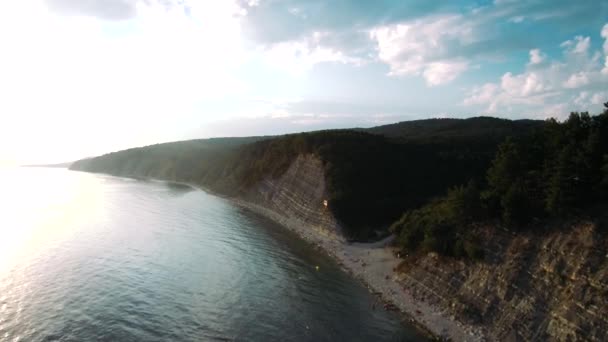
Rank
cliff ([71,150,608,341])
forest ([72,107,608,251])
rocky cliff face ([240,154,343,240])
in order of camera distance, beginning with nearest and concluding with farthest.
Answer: cliff ([71,150,608,341])
forest ([72,107,608,251])
rocky cliff face ([240,154,343,240])

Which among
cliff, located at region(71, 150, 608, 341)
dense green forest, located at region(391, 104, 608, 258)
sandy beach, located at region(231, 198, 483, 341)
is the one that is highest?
dense green forest, located at region(391, 104, 608, 258)

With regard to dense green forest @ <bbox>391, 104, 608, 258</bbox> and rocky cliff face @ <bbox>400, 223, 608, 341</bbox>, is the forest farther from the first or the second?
rocky cliff face @ <bbox>400, 223, 608, 341</bbox>

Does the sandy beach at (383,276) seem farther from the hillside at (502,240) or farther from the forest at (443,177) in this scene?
the forest at (443,177)

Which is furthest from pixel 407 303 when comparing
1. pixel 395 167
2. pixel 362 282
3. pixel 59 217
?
pixel 59 217

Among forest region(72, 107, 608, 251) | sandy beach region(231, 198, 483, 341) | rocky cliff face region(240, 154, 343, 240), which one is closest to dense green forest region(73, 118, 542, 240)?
forest region(72, 107, 608, 251)

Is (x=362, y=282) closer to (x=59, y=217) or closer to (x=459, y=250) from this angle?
(x=459, y=250)

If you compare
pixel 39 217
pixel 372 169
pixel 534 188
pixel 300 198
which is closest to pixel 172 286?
pixel 534 188

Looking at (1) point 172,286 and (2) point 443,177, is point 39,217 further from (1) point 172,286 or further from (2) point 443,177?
(2) point 443,177
